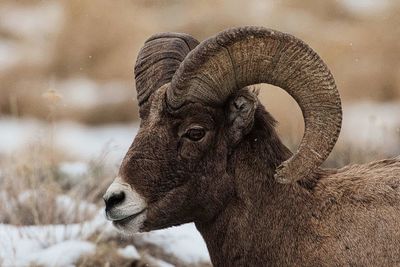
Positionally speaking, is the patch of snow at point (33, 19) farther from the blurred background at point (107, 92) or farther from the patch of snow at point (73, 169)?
the patch of snow at point (73, 169)

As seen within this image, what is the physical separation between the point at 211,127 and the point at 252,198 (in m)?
0.51

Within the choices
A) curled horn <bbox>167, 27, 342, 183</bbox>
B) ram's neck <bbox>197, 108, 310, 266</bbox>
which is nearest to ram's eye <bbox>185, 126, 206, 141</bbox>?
curled horn <bbox>167, 27, 342, 183</bbox>

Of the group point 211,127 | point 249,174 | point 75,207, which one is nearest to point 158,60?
point 211,127

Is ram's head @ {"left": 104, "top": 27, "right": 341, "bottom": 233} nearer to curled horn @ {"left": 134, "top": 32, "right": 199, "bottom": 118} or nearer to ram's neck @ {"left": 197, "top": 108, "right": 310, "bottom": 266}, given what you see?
ram's neck @ {"left": 197, "top": 108, "right": 310, "bottom": 266}

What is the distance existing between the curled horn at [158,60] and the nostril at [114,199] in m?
0.74

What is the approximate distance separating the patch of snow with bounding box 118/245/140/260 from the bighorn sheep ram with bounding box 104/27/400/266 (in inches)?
113

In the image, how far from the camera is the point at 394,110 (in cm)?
2353

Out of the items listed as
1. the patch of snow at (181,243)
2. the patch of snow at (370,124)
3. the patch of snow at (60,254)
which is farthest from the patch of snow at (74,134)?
the patch of snow at (60,254)

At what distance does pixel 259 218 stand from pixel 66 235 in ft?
11.5

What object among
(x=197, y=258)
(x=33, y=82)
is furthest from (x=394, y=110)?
(x=197, y=258)

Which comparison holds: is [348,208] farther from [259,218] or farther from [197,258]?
[197,258]

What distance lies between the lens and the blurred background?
10961 millimetres

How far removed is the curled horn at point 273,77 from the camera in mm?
7254

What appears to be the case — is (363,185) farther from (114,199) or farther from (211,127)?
(114,199)
